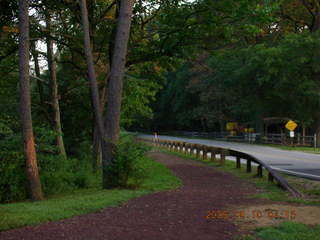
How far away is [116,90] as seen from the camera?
1188 centimetres

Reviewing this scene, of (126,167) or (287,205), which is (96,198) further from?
(287,205)

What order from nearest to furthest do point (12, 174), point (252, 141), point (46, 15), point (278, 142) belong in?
point (12, 174) → point (46, 15) → point (278, 142) → point (252, 141)

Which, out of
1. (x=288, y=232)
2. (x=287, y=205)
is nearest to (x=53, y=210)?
(x=288, y=232)

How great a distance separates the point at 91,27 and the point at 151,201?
9.02 meters

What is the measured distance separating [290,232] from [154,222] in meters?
2.06

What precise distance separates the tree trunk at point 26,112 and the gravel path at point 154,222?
3.15 metres

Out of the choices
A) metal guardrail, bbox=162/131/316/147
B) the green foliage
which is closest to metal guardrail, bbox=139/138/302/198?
the green foliage

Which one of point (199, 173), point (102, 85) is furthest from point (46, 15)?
point (199, 173)

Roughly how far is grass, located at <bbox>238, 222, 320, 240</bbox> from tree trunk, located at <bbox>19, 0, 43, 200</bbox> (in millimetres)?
6451

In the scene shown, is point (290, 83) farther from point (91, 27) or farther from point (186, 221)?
point (186, 221)

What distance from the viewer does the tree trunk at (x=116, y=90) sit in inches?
460

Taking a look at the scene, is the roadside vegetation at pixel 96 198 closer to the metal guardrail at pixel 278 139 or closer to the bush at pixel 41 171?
the bush at pixel 41 171

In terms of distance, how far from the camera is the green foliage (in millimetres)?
5973

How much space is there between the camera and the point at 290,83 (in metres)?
37.6
